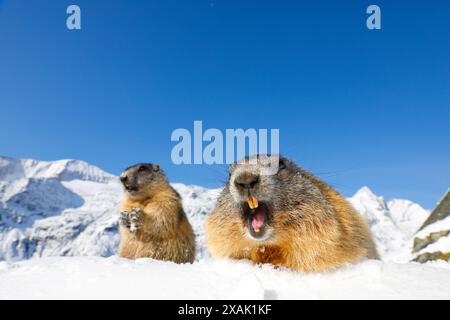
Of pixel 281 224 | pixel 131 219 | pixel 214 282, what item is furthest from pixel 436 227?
pixel 214 282

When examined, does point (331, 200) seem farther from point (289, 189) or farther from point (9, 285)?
point (9, 285)

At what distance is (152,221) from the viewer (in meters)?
10.4

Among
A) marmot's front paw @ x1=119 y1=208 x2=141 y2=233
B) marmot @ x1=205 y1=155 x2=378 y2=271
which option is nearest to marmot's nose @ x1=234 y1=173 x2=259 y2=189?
marmot @ x1=205 y1=155 x2=378 y2=271

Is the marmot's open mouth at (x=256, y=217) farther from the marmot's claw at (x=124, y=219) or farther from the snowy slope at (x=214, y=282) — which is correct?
the marmot's claw at (x=124, y=219)

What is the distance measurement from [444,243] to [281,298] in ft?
48.6

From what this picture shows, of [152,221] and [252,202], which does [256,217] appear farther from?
[152,221]

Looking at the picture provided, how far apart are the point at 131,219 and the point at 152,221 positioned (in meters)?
0.57

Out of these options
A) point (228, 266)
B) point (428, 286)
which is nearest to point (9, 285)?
point (228, 266)

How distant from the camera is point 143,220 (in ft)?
33.6

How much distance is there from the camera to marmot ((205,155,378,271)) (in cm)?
498

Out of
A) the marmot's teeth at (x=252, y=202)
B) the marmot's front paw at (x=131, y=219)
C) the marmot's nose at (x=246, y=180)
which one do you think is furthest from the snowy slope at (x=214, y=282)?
the marmot's front paw at (x=131, y=219)

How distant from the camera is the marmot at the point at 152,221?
1013 centimetres

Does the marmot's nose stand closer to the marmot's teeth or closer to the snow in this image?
the marmot's teeth
